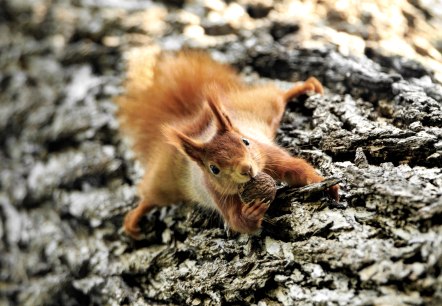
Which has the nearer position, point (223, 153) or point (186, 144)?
point (223, 153)

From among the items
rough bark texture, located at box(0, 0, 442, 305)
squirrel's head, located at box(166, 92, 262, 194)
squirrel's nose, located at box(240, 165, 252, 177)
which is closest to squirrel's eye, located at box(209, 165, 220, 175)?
squirrel's head, located at box(166, 92, 262, 194)

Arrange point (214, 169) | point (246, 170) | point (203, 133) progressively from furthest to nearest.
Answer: point (203, 133), point (214, 169), point (246, 170)

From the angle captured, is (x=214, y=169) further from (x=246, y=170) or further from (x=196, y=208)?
(x=196, y=208)

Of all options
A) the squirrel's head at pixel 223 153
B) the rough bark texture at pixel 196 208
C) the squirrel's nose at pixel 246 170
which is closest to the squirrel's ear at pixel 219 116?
the squirrel's head at pixel 223 153

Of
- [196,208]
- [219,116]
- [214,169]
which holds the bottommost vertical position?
[196,208]

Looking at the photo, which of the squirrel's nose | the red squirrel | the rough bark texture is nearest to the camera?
the rough bark texture

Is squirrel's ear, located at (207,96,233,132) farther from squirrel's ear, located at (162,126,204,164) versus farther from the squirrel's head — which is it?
squirrel's ear, located at (162,126,204,164)

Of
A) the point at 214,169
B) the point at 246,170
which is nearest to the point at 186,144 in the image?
the point at 214,169
